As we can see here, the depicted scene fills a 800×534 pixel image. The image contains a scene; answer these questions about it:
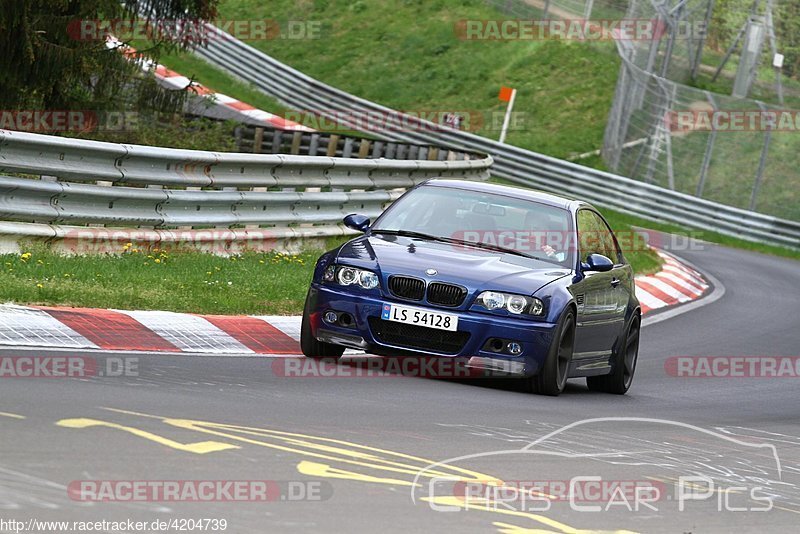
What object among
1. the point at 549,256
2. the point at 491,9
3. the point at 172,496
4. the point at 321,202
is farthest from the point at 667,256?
the point at 491,9

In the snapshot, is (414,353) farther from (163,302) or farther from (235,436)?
(235,436)

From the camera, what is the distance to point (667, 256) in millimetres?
24469

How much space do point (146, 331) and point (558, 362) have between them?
2731 millimetres

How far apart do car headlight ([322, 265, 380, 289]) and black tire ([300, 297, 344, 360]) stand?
0.27 m

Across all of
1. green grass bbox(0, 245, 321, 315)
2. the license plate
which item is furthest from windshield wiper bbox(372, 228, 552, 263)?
green grass bbox(0, 245, 321, 315)

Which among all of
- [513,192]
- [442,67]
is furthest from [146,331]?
[442,67]

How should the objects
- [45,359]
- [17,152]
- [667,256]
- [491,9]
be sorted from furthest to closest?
[491,9], [667,256], [17,152], [45,359]

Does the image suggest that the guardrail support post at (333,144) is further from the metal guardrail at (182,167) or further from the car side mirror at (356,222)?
the car side mirror at (356,222)

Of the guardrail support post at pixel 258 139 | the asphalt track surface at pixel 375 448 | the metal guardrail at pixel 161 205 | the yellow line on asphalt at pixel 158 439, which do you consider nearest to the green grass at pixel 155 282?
the metal guardrail at pixel 161 205

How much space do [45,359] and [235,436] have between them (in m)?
2.08

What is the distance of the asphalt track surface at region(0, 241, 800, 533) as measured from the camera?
5539 millimetres

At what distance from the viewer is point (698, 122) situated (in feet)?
106

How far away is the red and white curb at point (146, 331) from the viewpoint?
9.12 m

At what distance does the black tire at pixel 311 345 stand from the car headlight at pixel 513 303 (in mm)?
1172
